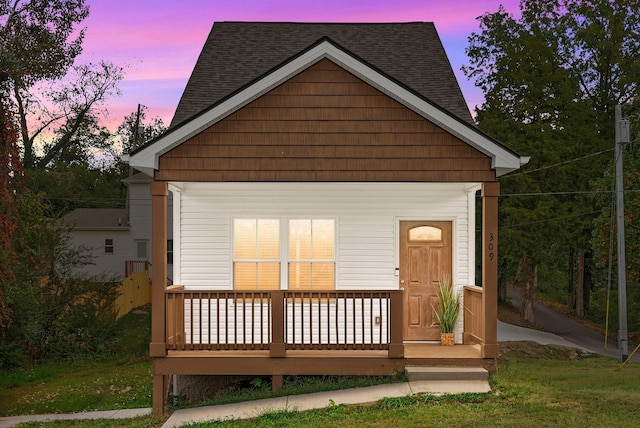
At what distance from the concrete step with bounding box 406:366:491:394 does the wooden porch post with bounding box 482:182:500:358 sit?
16.7 inches

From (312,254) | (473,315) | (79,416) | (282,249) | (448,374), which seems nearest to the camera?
(448,374)

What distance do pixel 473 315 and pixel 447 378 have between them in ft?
6.32

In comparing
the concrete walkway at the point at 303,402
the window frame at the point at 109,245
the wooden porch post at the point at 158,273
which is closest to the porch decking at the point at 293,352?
the wooden porch post at the point at 158,273

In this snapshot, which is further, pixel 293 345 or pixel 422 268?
pixel 422 268

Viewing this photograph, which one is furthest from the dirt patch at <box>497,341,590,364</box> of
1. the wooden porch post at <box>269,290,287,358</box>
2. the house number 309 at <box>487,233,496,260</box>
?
the wooden porch post at <box>269,290,287,358</box>

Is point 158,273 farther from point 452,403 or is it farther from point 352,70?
point 452,403

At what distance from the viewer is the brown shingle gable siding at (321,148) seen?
37.6 feet

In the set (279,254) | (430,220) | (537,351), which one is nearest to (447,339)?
(430,220)

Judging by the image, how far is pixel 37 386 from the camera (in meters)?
17.8

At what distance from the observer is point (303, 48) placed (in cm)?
1490

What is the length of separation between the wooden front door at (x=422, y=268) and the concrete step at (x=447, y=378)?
7.47ft

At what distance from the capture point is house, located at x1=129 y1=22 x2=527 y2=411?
1138 cm

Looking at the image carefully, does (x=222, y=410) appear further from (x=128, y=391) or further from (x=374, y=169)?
(x=128, y=391)

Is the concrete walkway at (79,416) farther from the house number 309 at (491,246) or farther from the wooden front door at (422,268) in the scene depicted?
the house number 309 at (491,246)
